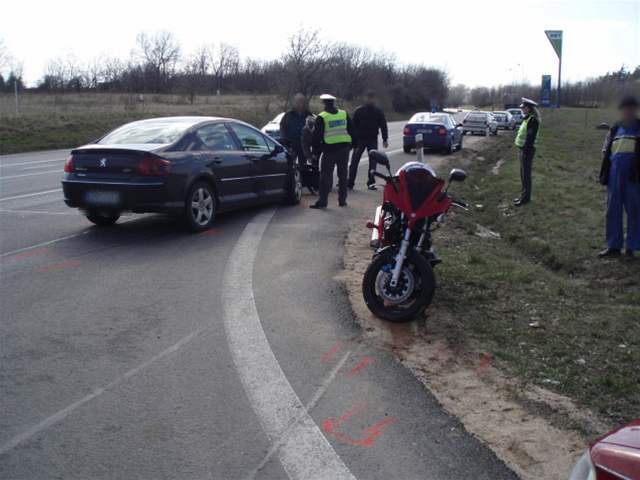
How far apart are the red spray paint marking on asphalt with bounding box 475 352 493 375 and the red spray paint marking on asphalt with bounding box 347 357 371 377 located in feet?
2.55

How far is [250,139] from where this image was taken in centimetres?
1082

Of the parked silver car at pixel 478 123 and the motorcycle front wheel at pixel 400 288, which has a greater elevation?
the parked silver car at pixel 478 123

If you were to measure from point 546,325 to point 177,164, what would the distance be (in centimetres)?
515

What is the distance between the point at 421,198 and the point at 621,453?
3808 mm

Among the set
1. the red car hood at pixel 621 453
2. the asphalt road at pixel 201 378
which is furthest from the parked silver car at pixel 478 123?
the red car hood at pixel 621 453

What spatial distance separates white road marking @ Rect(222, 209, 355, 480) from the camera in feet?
11.8

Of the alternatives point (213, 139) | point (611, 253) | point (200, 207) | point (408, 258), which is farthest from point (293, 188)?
point (408, 258)

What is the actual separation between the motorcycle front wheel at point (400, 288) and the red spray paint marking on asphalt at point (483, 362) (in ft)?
2.45

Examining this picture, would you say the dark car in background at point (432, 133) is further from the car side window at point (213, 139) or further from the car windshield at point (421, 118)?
the car side window at point (213, 139)

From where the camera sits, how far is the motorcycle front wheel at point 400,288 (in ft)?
18.7

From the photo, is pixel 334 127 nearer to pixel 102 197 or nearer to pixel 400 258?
pixel 102 197

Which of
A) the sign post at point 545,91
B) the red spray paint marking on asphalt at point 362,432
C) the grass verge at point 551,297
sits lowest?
the red spray paint marking on asphalt at point 362,432

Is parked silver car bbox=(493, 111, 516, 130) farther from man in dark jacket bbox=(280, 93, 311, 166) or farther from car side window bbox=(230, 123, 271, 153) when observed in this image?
car side window bbox=(230, 123, 271, 153)

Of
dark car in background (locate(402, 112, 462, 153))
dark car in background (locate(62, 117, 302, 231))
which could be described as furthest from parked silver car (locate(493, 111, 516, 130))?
dark car in background (locate(62, 117, 302, 231))
